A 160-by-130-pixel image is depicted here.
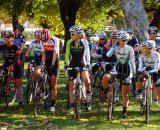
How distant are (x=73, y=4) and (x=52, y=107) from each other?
81.7 feet

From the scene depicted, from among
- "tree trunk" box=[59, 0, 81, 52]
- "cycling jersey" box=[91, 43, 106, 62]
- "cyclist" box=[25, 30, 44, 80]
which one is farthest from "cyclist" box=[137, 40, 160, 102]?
"tree trunk" box=[59, 0, 81, 52]

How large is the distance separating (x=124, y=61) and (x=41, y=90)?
2212mm

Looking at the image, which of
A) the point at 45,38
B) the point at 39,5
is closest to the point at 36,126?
the point at 45,38

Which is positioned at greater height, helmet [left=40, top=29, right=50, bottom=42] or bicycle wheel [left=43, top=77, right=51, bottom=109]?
helmet [left=40, top=29, right=50, bottom=42]

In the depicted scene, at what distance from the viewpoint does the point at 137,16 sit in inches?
549

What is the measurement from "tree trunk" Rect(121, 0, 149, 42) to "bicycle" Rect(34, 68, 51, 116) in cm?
440

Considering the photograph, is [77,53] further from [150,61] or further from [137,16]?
[137,16]

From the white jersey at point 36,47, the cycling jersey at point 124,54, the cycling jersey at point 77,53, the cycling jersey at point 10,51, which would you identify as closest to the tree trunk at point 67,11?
the white jersey at point 36,47

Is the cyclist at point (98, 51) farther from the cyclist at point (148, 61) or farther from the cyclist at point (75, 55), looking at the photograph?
the cyclist at point (148, 61)

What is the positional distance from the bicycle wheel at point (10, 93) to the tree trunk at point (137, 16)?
459 centimetres

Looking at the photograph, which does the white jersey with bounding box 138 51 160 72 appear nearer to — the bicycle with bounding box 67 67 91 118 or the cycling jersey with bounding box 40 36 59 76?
the bicycle with bounding box 67 67 91 118

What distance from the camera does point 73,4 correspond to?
35.1m

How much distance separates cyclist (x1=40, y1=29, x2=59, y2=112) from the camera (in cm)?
1077

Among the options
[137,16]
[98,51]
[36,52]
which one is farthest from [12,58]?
[137,16]
